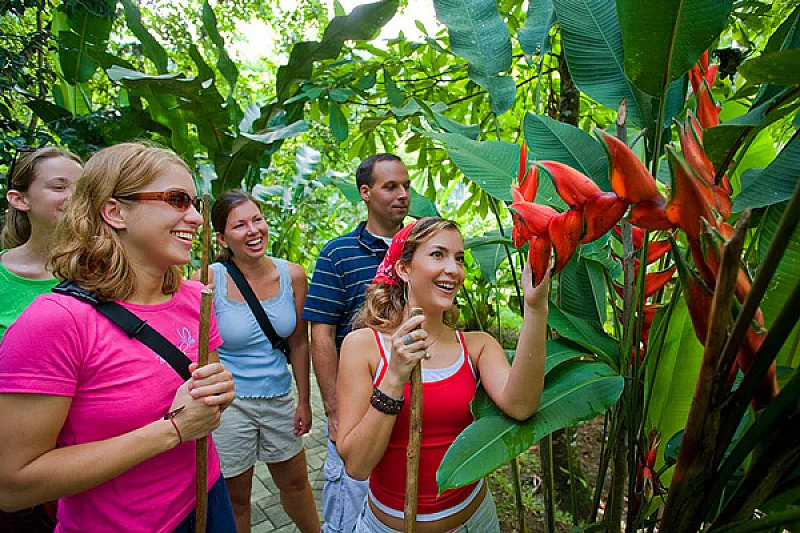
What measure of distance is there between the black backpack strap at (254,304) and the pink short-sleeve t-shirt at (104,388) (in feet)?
3.08

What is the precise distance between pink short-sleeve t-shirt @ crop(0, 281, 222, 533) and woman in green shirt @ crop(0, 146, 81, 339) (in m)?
0.78

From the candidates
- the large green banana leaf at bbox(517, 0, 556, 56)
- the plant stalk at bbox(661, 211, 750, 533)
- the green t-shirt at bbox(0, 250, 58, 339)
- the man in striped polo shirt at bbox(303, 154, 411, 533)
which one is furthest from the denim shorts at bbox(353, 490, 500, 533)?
the large green banana leaf at bbox(517, 0, 556, 56)

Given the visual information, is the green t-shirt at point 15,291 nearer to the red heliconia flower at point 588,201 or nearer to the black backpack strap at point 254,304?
the black backpack strap at point 254,304

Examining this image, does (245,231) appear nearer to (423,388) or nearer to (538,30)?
(423,388)

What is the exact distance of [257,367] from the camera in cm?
221

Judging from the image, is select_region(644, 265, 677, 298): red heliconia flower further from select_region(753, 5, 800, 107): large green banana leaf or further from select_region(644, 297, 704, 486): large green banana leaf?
select_region(753, 5, 800, 107): large green banana leaf

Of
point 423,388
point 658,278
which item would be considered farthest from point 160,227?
point 658,278

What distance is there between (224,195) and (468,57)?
1379 millimetres

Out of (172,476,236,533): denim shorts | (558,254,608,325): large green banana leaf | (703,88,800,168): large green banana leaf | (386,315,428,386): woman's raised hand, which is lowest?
(172,476,236,533): denim shorts

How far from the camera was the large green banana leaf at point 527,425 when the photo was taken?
33.9 inches

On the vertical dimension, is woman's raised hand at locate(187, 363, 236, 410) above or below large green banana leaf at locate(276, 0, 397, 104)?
below

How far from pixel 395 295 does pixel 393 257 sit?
0.40 feet

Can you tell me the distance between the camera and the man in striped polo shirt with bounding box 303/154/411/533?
6.89 ft

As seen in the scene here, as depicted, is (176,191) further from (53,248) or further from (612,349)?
(612,349)
